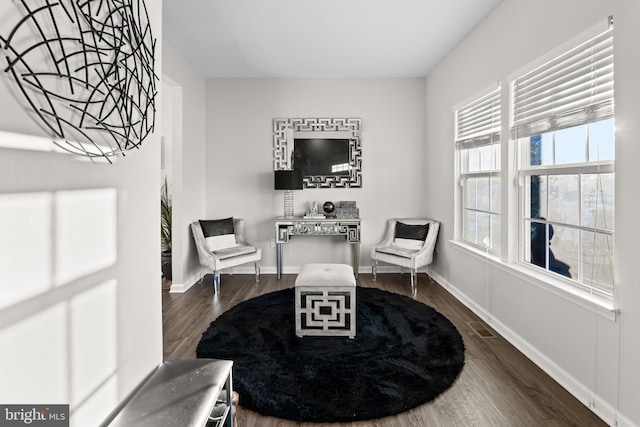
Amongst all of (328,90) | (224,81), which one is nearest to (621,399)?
(328,90)

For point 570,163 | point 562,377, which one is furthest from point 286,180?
point 562,377

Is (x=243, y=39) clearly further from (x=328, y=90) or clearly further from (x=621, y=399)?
(x=621, y=399)

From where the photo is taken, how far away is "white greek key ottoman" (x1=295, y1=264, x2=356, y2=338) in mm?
2824

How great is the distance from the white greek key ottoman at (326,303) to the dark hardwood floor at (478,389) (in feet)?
2.87

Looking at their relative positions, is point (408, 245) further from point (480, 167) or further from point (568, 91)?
point (568, 91)

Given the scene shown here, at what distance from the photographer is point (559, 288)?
223cm

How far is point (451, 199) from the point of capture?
13.9ft

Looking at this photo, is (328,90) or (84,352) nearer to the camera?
(84,352)

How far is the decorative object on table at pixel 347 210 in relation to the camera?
495 cm

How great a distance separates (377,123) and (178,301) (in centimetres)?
349

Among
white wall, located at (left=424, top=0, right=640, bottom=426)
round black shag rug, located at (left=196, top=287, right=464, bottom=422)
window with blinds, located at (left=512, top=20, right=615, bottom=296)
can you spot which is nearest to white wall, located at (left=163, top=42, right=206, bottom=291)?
round black shag rug, located at (left=196, top=287, right=464, bottom=422)

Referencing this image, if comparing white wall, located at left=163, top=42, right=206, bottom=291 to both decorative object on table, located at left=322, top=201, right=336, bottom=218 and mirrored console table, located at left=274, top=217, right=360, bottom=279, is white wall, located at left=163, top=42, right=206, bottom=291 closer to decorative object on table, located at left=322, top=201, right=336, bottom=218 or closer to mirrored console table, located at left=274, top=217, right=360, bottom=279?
mirrored console table, located at left=274, top=217, right=360, bottom=279

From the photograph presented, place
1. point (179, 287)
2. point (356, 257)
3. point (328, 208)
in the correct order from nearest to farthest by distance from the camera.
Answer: point (179, 287) < point (356, 257) < point (328, 208)

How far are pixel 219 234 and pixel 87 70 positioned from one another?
3692 millimetres
